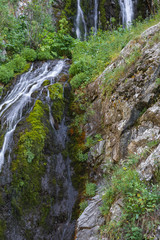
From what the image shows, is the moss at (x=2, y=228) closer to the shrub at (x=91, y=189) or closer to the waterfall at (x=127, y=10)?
the shrub at (x=91, y=189)

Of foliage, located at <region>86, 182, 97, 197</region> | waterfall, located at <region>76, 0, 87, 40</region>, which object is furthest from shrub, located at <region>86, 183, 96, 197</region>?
waterfall, located at <region>76, 0, 87, 40</region>

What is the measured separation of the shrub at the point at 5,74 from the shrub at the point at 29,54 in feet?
6.25

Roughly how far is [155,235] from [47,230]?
3.01m

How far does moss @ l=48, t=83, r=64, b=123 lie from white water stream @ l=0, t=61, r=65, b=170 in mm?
711

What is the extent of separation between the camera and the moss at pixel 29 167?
4504 mm

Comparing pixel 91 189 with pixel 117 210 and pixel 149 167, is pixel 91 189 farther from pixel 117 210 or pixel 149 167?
pixel 149 167

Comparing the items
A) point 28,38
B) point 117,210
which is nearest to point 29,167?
point 117,210

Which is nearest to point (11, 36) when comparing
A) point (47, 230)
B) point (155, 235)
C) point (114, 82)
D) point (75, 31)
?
point (75, 31)

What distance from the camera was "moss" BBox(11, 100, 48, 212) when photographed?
4.50m

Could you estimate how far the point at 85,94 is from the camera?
6949 millimetres

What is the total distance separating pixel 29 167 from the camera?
4859 mm

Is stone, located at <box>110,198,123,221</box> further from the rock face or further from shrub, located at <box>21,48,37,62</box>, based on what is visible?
shrub, located at <box>21,48,37,62</box>

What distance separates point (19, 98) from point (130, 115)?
4226mm

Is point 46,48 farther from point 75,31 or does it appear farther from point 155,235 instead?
point 155,235
